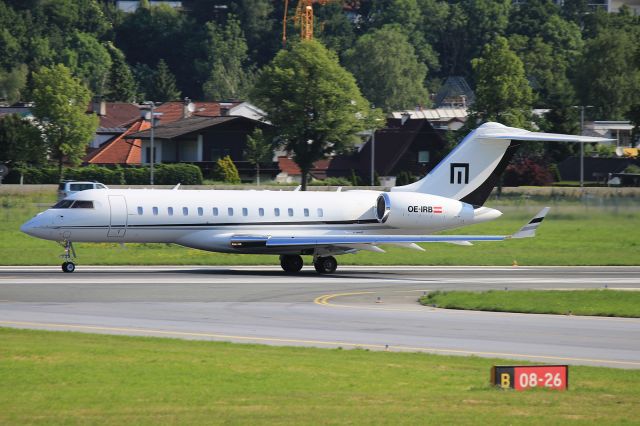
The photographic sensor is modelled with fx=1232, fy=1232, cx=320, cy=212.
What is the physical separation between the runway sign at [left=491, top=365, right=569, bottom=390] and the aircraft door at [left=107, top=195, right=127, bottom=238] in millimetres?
23295

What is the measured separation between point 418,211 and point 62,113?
154ft

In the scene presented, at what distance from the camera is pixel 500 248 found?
5419 cm

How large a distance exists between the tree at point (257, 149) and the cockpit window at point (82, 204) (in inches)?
1817

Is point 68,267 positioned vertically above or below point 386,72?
below

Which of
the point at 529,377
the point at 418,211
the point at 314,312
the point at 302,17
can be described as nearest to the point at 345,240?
the point at 418,211

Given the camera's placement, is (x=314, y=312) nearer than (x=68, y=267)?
Yes

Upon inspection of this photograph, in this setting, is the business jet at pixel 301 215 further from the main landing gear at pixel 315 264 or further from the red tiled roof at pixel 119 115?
the red tiled roof at pixel 119 115

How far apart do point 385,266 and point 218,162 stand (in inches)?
1928

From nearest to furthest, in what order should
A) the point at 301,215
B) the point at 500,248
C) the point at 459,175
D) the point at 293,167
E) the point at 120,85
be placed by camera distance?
the point at 301,215 → the point at 459,175 → the point at 500,248 → the point at 293,167 → the point at 120,85

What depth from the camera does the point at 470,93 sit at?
167 metres

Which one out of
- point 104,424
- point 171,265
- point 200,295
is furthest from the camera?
→ point 171,265

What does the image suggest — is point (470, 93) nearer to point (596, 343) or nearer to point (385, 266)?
point (385, 266)

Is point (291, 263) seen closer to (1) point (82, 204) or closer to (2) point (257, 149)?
(1) point (82, 204)

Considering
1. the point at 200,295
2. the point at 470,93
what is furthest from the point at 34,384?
the point at 470,93
